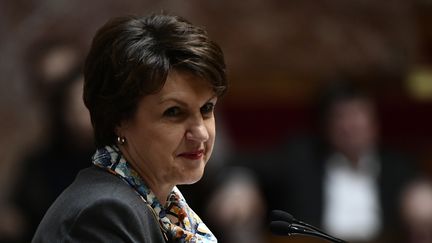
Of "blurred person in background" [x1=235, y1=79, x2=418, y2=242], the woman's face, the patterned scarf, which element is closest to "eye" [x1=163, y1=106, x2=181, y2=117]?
the woman's face

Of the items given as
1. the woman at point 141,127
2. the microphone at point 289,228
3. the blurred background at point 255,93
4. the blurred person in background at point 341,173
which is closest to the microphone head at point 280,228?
the microphone at point 289,228

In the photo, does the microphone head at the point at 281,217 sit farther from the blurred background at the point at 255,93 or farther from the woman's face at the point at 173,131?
the blurred background at the point at 255,93

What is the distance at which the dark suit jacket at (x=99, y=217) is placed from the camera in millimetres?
1438

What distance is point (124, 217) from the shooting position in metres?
1.46

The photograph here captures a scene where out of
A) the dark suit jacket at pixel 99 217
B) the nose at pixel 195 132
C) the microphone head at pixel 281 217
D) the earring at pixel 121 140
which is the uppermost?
the nose at pixel 195 132

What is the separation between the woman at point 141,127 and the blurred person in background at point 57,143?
99 centimetres

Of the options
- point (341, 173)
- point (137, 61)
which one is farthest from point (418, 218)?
point (137, 61)

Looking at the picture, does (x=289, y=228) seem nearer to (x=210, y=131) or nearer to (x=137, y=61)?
(x=210, y=131)

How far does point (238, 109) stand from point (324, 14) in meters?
0.49

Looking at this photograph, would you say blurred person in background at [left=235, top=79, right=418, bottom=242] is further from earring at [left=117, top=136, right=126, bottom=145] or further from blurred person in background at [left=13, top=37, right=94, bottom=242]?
earring at [left=117, top=136, right=126, bottom=145]

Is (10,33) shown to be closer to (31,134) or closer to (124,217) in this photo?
(31,134)

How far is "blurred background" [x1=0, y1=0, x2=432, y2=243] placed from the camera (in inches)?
103

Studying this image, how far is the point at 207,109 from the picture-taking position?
61.1 inches

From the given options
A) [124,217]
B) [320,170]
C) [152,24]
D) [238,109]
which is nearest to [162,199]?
[124,217]
